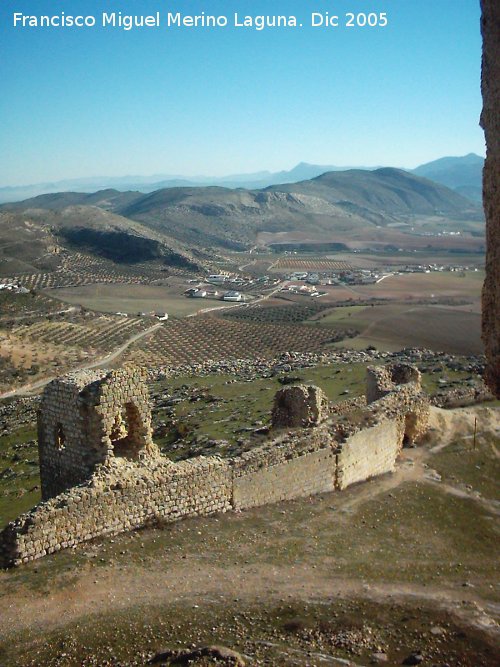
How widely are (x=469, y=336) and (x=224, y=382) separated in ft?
99.2

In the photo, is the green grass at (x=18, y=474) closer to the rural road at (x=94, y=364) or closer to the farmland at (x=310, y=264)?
the rural road at (x=94, y=364)

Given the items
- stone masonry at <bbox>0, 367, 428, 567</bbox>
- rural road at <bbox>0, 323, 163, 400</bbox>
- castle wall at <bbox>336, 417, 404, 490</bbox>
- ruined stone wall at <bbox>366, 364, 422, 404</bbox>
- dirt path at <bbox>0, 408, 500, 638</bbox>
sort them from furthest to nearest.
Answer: rural road at <bbox>0, 323, 163, 400</bbox>
ruined stone wall at <bbox>366, 364, 422, 404</bbox>
castle wall at <bbox>336, 417, 404, 490</bbox>
stone masonry at <bbox>0, 367, 428, 567</bbox>
dirt path at <bbox>0, 408, 500, 638</bbox>

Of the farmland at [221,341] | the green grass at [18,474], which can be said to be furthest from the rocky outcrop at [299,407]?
the farmland at [221,341]

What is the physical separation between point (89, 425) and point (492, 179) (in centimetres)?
801

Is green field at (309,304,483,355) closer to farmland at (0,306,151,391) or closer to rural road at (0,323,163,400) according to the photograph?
rural road at (0,323,163,400)

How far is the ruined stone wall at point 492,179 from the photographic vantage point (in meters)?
8.27

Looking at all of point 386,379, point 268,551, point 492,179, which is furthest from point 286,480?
point 492,179

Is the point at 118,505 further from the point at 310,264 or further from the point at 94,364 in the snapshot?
the point at 310,264

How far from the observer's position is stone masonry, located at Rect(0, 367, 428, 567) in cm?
1180

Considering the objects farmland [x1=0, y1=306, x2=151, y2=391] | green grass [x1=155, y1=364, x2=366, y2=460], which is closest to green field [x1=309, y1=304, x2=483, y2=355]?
farmland [x1=0, y1=306, x2=151, y2=391]

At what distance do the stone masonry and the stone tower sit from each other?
19mm

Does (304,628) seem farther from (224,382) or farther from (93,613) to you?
(224,382)

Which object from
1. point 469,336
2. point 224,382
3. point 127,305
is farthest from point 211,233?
point 224,382

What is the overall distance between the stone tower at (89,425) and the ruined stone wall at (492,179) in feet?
22.6
